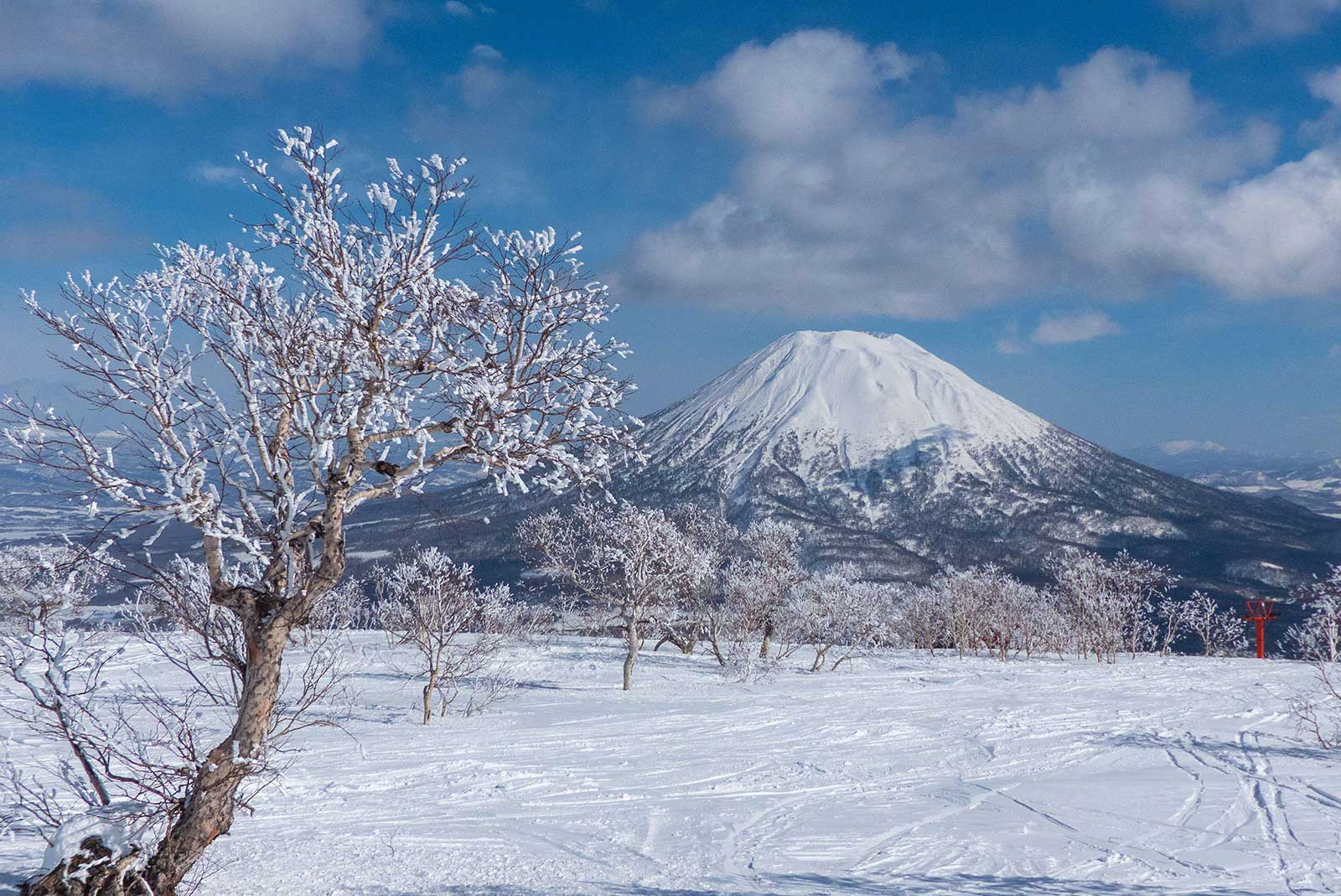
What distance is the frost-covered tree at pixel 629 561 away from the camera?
30141 millimetres

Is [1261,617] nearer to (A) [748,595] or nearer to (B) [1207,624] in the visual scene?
(B) [1207,624]

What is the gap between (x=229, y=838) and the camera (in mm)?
9094

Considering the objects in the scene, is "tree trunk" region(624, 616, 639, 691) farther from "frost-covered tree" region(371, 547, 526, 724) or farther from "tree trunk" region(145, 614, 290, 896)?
"tree trunk" region(145, 614, 290, 896)

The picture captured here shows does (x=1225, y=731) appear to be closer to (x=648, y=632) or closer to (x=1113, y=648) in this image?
(x=648, y=632)

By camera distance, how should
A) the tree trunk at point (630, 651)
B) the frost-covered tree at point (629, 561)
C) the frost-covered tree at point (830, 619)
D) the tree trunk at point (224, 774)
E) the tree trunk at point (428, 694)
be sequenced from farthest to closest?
1. the frost-covered tree at point (830, 619)
2. the frost-covered tree at point (629, 561)
3. the tree trunk at point (630, 651)
4. the tree trunk at point (428, 694)
5. the tree trunk at point (224, 774)

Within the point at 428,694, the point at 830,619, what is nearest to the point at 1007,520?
the point at 830,619

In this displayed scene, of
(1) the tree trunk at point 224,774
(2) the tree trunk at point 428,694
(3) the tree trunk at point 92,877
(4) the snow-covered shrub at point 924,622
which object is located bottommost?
(4) the snow-covered shrub at point 924,622

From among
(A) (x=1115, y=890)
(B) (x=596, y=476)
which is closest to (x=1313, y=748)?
(A) (x=1115, y=890)

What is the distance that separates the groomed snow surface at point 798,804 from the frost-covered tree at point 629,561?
628 cm

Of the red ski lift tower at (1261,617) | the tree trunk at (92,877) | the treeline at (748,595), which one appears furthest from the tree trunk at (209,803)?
the red ski lift tower at (1261,617)

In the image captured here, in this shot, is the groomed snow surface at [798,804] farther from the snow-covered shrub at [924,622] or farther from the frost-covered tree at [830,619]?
the snow-covered shrub at [924,622]

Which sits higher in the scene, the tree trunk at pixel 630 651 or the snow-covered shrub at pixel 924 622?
the tree trunk at pixel 630 651

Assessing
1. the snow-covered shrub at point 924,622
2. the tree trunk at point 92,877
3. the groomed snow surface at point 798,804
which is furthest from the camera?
the snow-covered shrub at point 924,622

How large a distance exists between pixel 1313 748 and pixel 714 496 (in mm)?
154309
